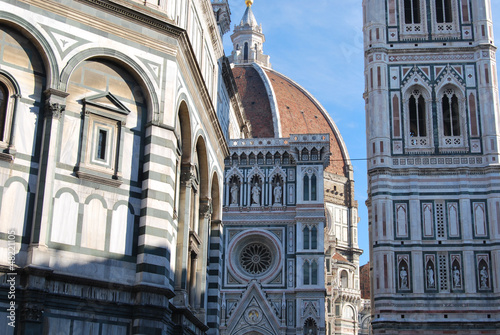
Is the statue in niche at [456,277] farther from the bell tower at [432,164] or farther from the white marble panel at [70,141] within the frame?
the white marble panel at [70,141]

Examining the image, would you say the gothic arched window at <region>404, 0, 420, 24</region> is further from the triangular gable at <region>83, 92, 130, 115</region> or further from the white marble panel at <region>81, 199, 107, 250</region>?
the white marble panel at <region>81, 199, 107, 250</region>

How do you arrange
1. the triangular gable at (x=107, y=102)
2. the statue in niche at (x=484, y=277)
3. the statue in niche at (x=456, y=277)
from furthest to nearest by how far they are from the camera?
the statue in niche at (x=456, y=277)
the statue in niche at (x=484, y=277)
the triangular gable at (x=107, y=102)

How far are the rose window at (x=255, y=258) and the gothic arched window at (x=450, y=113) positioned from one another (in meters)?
13.9

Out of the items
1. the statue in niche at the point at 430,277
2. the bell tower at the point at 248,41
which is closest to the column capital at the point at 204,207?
the statue in niche at the point at 430,277

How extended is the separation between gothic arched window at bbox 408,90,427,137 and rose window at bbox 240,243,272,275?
12.6 m

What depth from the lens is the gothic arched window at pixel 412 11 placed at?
4131 centimetres

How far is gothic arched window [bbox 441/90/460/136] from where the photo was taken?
3944 centimetres

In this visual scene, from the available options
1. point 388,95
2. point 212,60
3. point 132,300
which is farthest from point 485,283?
point 132,300

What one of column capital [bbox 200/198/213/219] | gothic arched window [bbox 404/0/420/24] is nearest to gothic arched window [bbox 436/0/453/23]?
gothic arched window [bbox 404/0/420/24]

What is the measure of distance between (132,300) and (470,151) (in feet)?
94.1

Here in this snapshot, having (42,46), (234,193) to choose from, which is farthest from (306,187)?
(42,46)

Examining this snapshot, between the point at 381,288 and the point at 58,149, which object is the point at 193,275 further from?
the point at 381,288

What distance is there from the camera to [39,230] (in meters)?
12.3

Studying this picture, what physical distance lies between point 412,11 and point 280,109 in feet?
192
